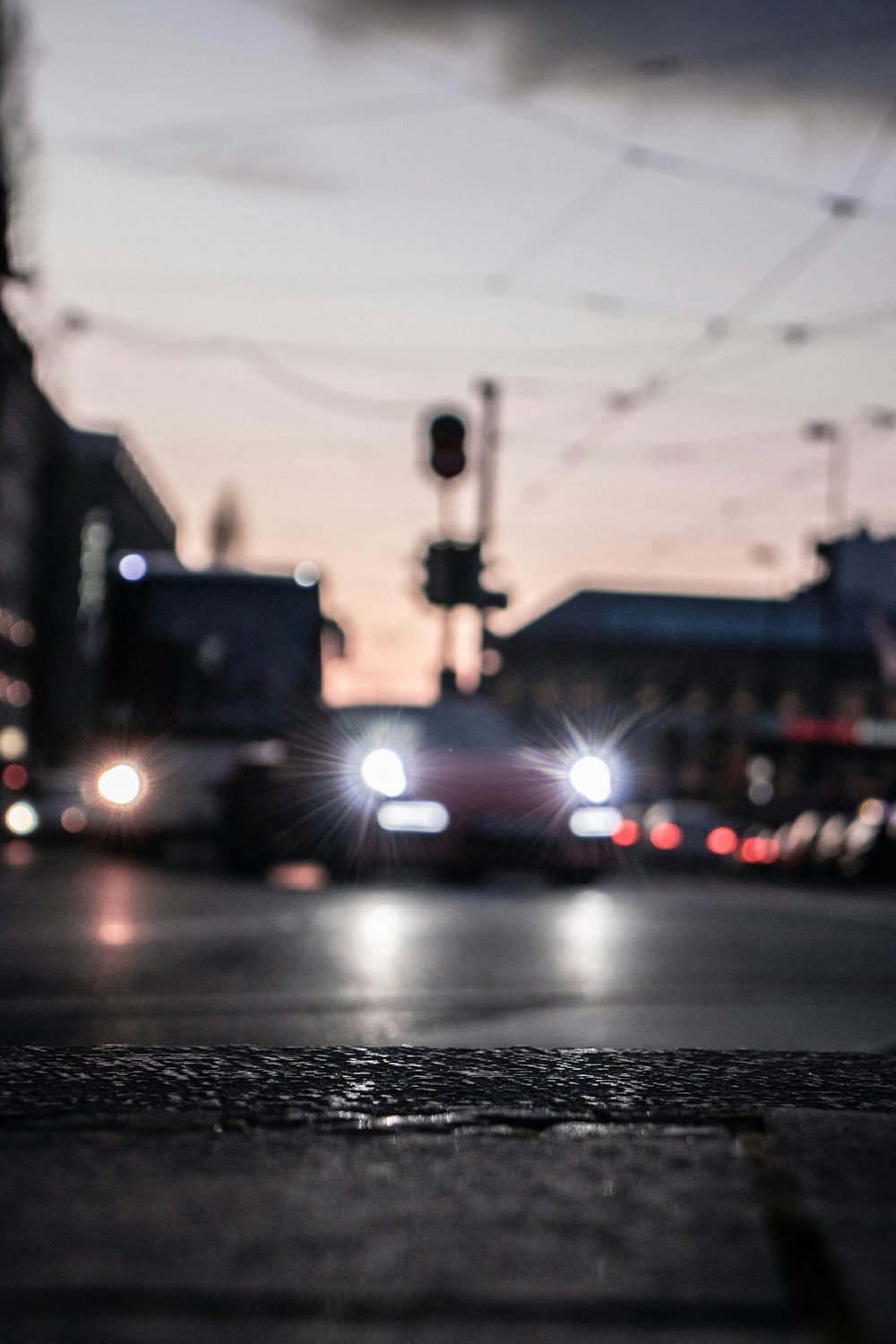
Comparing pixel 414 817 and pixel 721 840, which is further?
pixel 721 840

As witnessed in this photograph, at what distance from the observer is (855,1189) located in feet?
8.49

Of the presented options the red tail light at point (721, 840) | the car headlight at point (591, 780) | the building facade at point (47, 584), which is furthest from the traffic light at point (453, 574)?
the building facade at point (47, 584)

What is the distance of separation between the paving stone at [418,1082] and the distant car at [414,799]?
12.0 meters

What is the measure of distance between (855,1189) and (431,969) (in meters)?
6.85

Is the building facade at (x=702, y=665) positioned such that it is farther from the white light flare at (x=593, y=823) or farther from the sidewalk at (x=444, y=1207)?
the sidewalk at (x=444, y=1207)

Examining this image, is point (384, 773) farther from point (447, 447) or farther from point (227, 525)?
point (227, 525)

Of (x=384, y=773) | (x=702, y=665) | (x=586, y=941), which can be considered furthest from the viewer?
(x=702, y=665)

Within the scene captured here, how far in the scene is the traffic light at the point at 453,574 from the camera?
21.8 m

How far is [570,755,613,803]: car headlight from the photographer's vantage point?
665 inches

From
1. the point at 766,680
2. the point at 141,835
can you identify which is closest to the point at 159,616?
the point at 141,835

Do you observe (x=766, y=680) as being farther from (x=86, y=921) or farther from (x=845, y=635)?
(x=86, y=921)

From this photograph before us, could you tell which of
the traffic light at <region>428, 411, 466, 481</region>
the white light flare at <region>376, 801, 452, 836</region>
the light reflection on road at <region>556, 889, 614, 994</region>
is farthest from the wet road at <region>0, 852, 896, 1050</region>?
the traffic light at <region>428, 411, 466, 481</region>

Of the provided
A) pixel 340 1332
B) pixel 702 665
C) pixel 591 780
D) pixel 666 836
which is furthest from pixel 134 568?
pixel 702 665

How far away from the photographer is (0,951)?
9508mm
